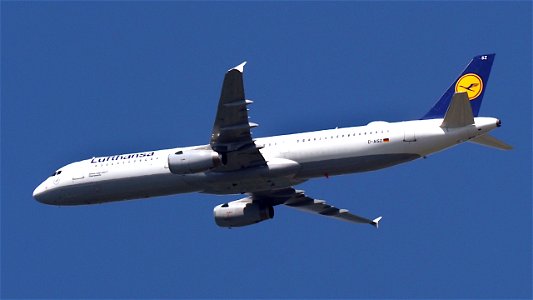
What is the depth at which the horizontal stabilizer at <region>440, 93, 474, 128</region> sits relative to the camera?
161ft

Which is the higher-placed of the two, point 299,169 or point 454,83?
point 454,83

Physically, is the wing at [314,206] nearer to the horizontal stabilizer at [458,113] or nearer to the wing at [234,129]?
the wing at [234,129]

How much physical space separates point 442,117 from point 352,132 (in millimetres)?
4199

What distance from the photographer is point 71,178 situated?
56.1m

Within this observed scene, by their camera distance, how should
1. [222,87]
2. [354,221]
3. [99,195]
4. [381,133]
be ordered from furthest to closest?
→ [354,221] < [99,195] < [381,133] < [222,87]

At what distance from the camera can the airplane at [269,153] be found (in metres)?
49.7

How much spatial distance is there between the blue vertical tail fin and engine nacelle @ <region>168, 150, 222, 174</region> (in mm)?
9974

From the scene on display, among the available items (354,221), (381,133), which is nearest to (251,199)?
(354,221)

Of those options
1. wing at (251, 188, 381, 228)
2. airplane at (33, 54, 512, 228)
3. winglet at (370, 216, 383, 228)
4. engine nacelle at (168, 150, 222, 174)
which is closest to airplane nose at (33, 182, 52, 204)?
airplane at (33, 54, 512, 228)

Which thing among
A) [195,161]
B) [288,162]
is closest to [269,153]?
[288,162]

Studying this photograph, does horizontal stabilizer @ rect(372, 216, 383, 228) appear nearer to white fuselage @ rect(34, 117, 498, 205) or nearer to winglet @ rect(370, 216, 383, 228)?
winglet @ rect(370, 216, 383, 228)

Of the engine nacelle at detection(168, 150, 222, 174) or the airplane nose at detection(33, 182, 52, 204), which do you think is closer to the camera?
the engine nacelle at detection(168, 150, 222, 174)

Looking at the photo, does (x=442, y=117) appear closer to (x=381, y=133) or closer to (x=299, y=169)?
(x=381, y=133)

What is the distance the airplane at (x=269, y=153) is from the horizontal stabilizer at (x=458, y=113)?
4cm
